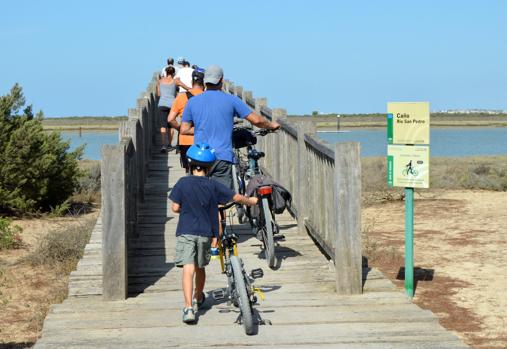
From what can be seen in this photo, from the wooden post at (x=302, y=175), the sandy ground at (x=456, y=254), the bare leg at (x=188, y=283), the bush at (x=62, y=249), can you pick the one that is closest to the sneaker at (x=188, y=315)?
the bare leg at (x=188, y=283)

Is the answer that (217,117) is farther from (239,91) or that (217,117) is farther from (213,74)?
(239,91)

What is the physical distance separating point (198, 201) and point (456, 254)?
783cm

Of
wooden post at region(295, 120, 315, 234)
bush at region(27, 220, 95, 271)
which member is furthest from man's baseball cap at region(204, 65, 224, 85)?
bush at region(27, 220, 95, 271)

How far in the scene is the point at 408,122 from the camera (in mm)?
9414

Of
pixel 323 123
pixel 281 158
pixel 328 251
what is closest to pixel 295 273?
pixel 328 251

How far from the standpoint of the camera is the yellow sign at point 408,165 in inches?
370

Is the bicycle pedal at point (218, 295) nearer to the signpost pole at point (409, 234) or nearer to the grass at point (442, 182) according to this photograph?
the signpost pole at point (409, 234)

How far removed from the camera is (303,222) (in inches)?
438

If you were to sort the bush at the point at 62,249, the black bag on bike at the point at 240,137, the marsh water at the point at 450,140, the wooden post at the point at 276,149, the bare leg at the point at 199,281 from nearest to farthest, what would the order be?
the bare leg at the point at 199,281 < the black bag on bike at the point at 240,137 < the wooden post at the point at 276,149 < the bush at the point at 62,249 < the marsh water at the point at 450,140

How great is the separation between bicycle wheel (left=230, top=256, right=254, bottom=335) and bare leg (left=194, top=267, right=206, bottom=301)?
596 mm

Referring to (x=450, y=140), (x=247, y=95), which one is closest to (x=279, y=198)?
(x=247, y=95)

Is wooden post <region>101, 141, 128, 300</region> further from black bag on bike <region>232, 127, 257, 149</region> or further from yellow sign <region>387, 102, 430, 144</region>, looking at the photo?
yellow sign <region>387, 102, 430, 144</region>

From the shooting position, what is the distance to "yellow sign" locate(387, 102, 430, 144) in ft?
30.6

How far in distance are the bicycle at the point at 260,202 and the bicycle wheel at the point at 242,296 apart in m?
2.00
